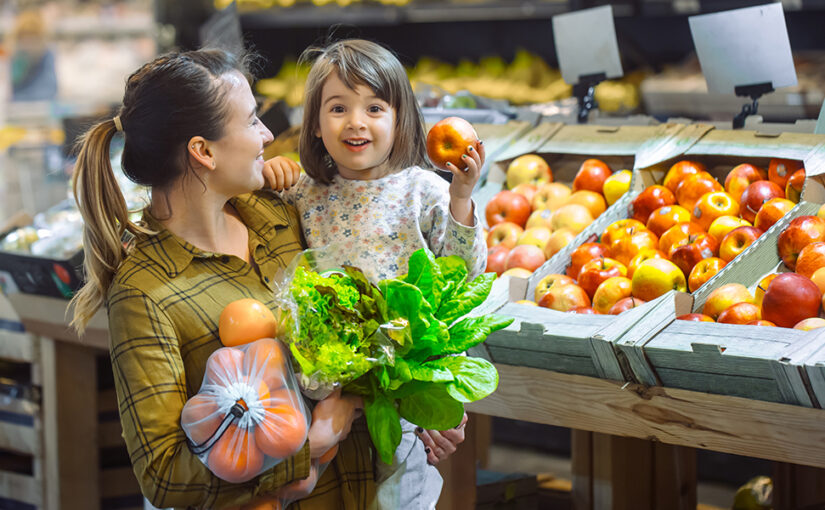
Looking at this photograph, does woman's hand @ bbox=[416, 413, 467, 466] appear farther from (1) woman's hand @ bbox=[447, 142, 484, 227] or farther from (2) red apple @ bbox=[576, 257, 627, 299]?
(2) red apple @ bbox=[576, 257, 627, 299]

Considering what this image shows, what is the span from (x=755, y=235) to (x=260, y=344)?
1.27 m

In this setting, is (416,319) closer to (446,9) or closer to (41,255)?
(41,255)

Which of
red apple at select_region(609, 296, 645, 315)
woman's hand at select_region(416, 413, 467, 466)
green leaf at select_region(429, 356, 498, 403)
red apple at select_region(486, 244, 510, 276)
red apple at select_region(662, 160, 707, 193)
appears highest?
red apple at select_region(662, 160, 707, 193)

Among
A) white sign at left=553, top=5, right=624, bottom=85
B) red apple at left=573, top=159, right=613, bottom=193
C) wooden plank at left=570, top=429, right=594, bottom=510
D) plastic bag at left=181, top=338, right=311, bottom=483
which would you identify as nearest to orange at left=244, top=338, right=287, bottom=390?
plastic bag at left=181, top=338, right=311, bottom=483

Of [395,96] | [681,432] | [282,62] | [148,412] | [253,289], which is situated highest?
[282,62]

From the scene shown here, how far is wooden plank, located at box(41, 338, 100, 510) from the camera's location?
2811 millimetres

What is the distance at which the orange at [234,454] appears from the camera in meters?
1.22

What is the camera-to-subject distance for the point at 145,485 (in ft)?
4.23

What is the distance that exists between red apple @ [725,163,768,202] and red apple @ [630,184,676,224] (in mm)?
151

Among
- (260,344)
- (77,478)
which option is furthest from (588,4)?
(260,344)

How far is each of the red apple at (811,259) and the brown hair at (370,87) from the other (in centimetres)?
83

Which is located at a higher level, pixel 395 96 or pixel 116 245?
pixel 395 96

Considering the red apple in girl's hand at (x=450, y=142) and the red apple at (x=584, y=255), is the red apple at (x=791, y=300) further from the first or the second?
the red apple in girl's hand at (x=450, y=142)

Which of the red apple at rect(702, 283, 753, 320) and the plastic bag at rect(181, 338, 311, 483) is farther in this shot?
the red apple at rect(702, 283, 753, 320)
